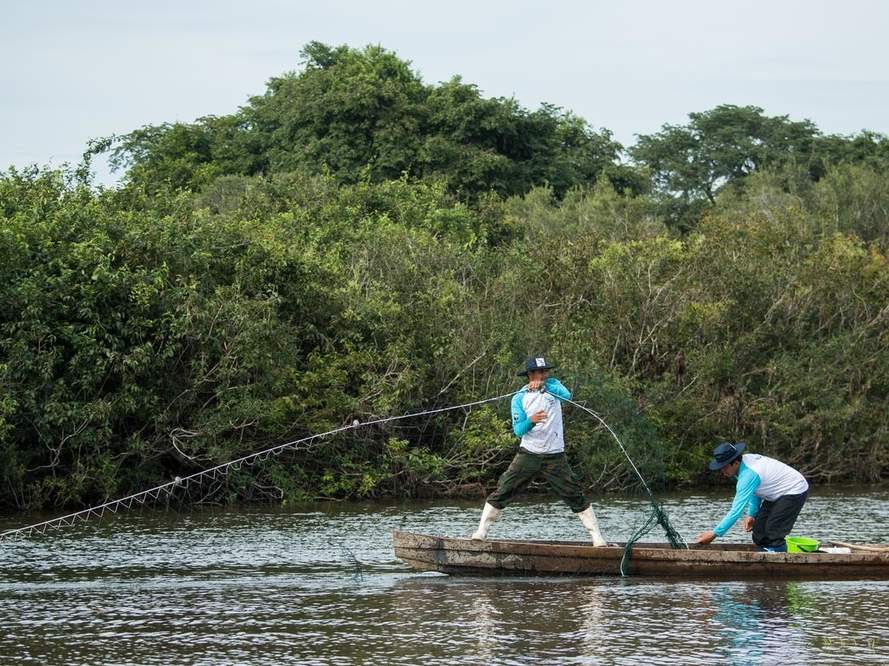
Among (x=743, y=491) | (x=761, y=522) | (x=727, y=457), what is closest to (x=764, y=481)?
(x=743, y=491)

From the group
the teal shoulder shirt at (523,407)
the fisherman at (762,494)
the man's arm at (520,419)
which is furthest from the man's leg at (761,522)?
the man's arm at (520,419)

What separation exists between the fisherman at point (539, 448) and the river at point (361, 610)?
0.90 meters

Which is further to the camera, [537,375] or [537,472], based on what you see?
[537,472]

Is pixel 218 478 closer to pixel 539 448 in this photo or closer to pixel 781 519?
pixel 539 448

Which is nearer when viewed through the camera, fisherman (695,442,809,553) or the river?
the river

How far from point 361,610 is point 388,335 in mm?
15821

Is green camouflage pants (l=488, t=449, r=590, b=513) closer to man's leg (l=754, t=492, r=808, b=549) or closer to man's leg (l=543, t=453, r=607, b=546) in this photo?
man's leg (l=543, t=453, r=607, b=546)

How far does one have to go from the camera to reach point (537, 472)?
618 inches

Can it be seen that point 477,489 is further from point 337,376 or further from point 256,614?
point 256,614

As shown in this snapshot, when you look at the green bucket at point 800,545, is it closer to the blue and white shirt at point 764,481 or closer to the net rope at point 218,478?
the blue and white shirt at point 764,481

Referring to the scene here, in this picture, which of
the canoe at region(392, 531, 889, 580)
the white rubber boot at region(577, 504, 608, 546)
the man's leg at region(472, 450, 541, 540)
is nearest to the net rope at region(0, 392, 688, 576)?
the canoe at region(392, 531, 889, 580)

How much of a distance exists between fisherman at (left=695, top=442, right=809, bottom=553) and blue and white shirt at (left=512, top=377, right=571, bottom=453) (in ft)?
6.02

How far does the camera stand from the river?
11266 mm

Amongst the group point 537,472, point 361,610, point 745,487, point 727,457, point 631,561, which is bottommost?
point 361,610
